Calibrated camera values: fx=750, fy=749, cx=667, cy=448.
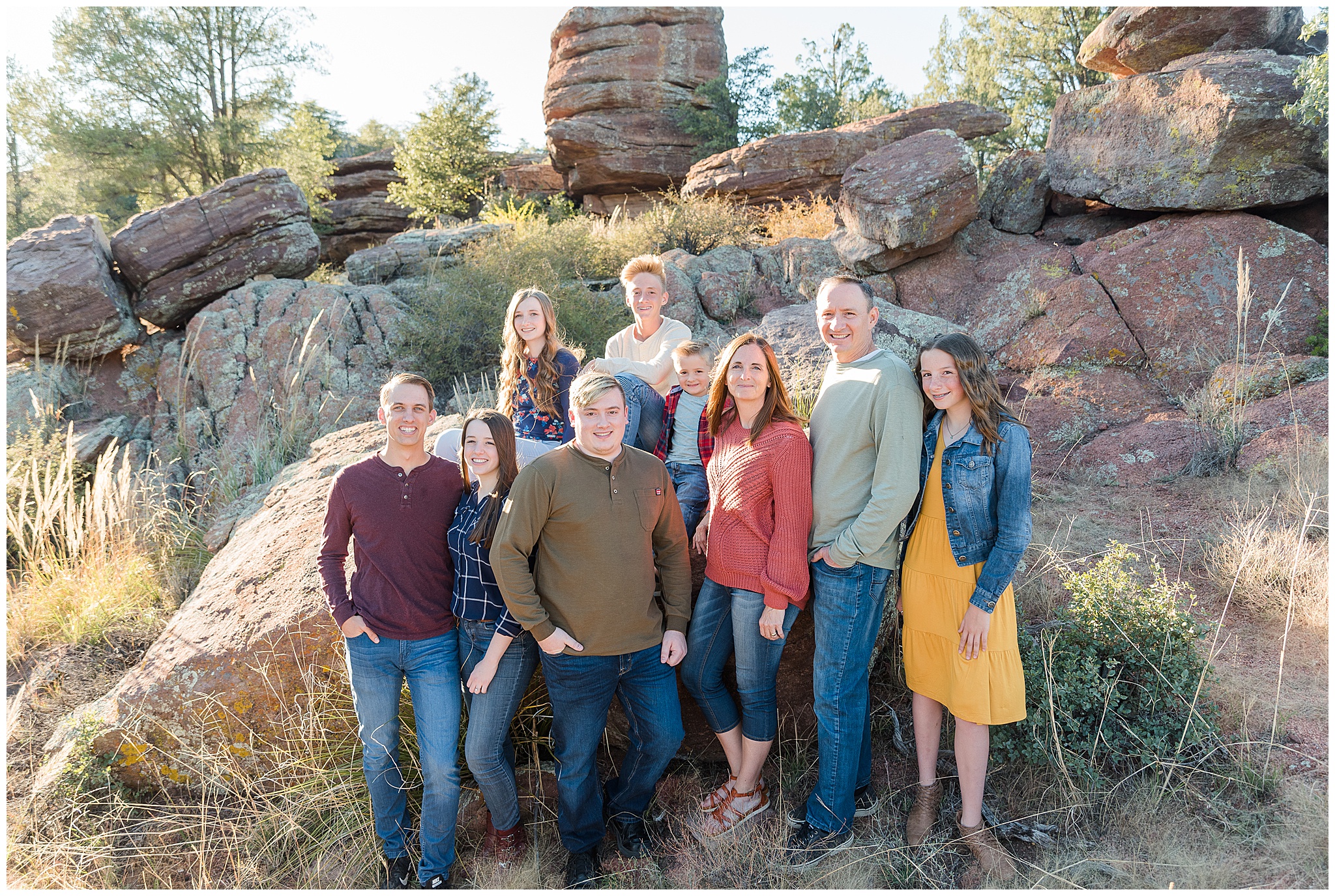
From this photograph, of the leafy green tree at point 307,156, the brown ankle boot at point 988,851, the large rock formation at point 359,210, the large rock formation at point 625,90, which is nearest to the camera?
the brown ankle boot at point 988,851

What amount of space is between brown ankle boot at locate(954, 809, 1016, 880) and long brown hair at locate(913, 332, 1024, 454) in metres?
1.56

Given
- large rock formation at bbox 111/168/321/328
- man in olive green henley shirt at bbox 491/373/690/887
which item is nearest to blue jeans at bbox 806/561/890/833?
man in olive green henley shirt at bbox 491/373/690/887

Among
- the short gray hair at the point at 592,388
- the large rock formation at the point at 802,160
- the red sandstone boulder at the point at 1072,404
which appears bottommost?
the red sandstone boulder at the point at 1072,404

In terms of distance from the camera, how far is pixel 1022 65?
18.6m

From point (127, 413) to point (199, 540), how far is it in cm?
401

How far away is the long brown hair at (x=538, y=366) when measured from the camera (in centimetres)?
387

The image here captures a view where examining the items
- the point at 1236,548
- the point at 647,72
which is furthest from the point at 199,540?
the point at 647,72

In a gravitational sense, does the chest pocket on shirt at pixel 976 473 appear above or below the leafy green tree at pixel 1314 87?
below

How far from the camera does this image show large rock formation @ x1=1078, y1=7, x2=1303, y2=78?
326 inches

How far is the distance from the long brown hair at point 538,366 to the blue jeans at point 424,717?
1.29 meters

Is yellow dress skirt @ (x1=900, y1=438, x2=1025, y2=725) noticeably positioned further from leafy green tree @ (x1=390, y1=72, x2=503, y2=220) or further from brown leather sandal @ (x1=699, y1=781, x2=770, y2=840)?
leafy green tree @ (x1=390, y1=72, x2=503, y2=220)

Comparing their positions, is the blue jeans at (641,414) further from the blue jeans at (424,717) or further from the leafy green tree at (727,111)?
the leafy green tree at (727,111)

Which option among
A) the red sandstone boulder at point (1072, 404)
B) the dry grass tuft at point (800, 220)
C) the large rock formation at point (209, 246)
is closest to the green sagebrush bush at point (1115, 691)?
the red sandstone boulder at point (1072, 404)

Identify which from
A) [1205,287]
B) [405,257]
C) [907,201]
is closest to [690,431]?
[907,201]
